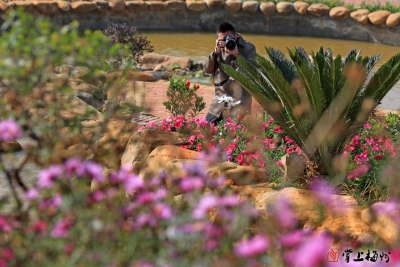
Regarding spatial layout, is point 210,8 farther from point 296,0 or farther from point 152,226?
point 152,226

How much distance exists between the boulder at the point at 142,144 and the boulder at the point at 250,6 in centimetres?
1272

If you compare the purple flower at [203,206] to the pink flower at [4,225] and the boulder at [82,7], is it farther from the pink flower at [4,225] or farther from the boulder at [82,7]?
the boulder at [82,7]

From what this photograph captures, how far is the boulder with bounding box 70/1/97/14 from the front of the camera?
1727cm

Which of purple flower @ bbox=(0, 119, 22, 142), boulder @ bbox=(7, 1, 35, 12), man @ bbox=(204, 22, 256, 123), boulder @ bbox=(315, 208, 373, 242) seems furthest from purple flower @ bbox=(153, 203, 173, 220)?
boulder @ bbox=(7, 1, 35, 12)

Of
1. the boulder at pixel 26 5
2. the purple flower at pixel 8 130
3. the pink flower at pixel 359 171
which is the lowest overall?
the boulder at pixel 26 5

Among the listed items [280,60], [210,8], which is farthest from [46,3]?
[280,60]

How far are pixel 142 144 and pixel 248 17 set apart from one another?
1329cm

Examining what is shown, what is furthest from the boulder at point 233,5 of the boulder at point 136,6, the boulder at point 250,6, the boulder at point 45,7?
the boulder at point 45,7

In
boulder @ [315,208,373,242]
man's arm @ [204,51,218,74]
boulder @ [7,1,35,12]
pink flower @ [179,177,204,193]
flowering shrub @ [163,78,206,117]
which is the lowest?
boulder @ [7,1,35,12]

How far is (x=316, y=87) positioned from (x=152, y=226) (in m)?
3.19

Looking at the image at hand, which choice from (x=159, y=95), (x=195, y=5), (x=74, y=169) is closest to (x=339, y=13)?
(x=195, y=5)

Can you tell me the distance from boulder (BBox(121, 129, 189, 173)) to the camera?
1.28 m

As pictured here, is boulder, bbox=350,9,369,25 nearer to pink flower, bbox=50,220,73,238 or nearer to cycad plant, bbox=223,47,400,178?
cycad plant, bbox=223,47,400,178

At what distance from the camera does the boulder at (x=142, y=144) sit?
5.80 meters
